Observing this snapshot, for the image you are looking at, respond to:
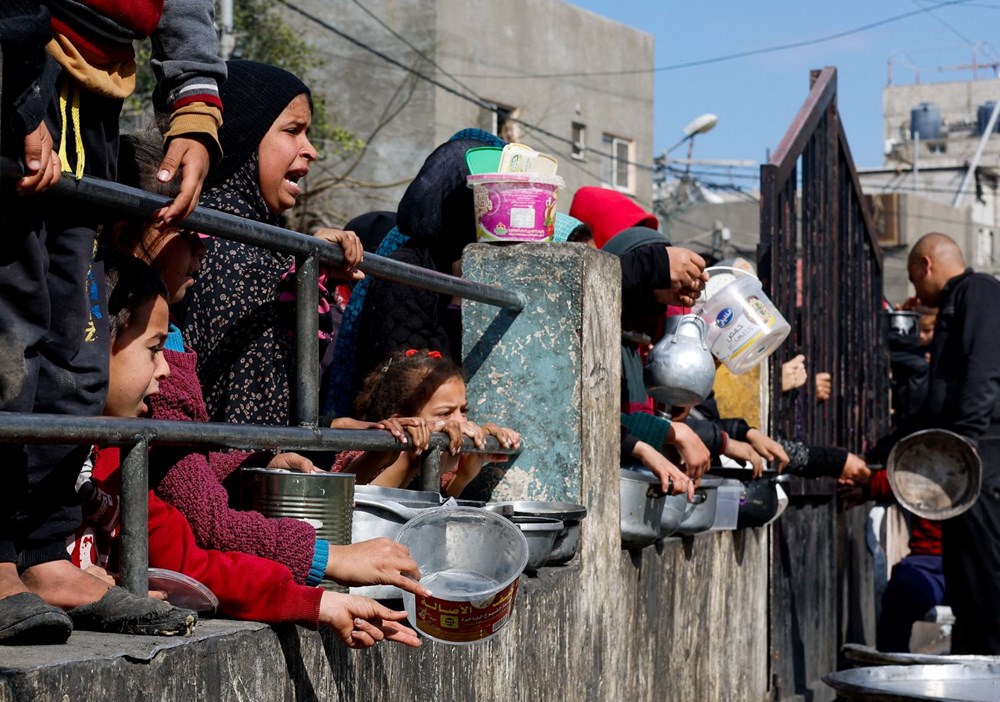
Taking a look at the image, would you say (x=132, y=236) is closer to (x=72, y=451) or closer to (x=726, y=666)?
(x=72, y=451)

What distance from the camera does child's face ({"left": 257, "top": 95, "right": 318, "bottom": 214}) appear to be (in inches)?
153

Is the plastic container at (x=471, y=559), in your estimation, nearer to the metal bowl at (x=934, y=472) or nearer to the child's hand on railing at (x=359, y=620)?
the child's hand on railing at (x=359, y=620)

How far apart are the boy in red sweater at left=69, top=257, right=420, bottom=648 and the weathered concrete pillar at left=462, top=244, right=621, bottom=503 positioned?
1.49m

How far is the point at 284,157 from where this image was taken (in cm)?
390

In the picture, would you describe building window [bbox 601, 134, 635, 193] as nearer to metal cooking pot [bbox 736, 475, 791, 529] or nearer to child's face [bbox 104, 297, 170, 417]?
metal cooking pot [bbox 736, 475, 791, 529]

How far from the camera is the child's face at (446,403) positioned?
3.92 m

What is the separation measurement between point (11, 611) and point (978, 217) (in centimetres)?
4556

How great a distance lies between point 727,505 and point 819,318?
7.79ft

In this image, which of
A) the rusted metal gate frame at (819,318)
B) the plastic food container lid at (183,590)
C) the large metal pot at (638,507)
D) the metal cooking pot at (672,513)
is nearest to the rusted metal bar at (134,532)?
the plastic food container lid at (183,590)

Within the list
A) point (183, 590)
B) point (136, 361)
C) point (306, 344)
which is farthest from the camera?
point (306, 344)

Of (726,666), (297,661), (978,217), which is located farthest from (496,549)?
(978,217)

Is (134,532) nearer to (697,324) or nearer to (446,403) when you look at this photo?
(446,403)

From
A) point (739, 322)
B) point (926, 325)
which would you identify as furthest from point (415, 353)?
point (926, 325)

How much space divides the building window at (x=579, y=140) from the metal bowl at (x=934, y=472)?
60.6 ft
